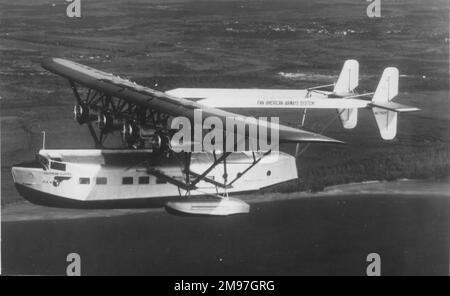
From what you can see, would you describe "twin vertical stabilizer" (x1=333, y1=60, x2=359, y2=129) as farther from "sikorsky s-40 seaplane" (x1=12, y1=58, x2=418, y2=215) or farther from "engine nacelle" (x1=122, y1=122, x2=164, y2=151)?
"engine nacelle" (x1=122, y1=122, x2=164, y2=151)

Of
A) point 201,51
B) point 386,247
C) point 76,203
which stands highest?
point 201,51

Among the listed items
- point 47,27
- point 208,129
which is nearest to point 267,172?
point 208,129

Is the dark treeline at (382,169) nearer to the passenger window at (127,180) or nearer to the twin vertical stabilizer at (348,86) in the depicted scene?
the twin vertical stabilizer at (348,86)

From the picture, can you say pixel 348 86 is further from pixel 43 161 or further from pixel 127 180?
pixel 43 161

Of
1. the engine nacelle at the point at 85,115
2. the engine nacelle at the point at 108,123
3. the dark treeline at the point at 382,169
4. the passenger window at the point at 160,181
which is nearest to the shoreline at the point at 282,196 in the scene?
the dark treeline at the point at 382,169

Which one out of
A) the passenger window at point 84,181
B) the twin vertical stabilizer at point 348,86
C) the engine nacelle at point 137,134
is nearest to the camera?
Answer: the passenger window at point 84,181

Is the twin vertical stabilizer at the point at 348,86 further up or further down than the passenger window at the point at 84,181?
further up

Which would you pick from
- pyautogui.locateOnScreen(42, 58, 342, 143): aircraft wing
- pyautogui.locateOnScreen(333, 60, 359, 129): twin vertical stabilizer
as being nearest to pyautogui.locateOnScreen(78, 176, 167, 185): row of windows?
pyautogui.locateOnScreen(42, 58, 342, 143): aircraft wing

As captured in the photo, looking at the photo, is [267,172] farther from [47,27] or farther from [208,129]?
[47,27]
